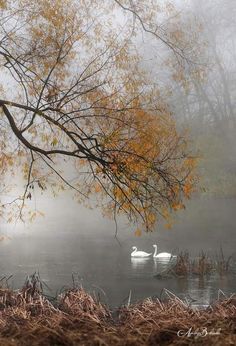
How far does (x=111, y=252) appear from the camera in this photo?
2434 cm

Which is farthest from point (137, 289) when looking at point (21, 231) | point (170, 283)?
point (21, 231)

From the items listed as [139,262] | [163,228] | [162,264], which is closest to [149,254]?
[139,262]

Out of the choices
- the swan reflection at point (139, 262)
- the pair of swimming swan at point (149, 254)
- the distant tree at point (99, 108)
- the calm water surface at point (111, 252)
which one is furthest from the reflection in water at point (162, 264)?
the distant tree at point (99, 108)

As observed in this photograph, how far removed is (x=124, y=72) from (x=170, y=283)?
8515 millimetres

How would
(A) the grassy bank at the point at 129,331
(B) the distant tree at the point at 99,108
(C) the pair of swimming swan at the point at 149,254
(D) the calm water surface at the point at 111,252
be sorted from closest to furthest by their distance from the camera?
(A) the grassy bank at the point at 129,331 → (B) the distant tree at the point at 99,108 → (D) the calm water surface at the point at 111,252 → (C) the pair of swimming swan at the point at 149,254

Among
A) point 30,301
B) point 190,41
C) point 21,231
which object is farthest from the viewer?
point 21,231

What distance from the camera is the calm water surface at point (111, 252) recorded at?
1672 centimetres

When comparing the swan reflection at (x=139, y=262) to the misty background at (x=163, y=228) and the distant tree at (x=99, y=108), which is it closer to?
the misty background at (x=163, y=228)

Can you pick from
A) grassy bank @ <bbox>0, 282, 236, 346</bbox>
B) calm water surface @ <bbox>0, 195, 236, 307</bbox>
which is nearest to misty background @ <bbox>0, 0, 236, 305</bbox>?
calm water surface @ <bbox>0, 195, 236, 307</bbox>

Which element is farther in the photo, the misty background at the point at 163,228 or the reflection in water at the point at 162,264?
the reflection in water at the point at 162,264

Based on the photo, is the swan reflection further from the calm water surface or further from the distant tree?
the distant tree

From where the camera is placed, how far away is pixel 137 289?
16.5m

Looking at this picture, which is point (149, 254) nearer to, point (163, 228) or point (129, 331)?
point (163, 228)

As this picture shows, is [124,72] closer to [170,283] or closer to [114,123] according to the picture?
[114,123]
